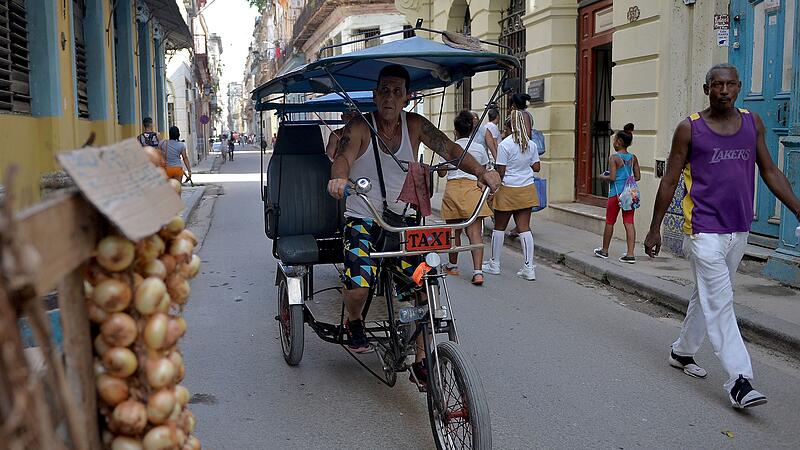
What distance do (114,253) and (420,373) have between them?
2.46 meters

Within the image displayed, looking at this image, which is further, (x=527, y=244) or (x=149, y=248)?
(x=527, y=244)

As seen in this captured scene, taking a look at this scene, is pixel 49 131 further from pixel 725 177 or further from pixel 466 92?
pixel 466 92

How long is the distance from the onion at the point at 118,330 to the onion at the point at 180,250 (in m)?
0.28

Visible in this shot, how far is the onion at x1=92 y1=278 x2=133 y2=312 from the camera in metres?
1.76

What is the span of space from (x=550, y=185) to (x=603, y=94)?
1.72 meters

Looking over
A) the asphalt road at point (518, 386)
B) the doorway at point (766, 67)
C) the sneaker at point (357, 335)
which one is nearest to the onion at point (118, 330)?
the asphalt road at point (518, 386)

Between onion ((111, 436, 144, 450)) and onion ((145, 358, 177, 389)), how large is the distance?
132 mm

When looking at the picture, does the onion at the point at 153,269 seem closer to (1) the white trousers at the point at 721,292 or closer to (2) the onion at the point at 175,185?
(2) the onion at the point at 175,185

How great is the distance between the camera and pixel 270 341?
6055 mm

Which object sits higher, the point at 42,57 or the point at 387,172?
the point at 42,57

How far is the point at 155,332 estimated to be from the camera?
185 cm

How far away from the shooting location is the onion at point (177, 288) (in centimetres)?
204

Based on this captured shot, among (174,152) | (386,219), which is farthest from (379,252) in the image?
(174,152)

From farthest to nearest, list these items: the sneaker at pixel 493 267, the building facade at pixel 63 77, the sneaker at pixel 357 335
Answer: the building facade at pixel 63 77 < the sneaker at pixel 493 267 < the sneaker at pixel 357 335
